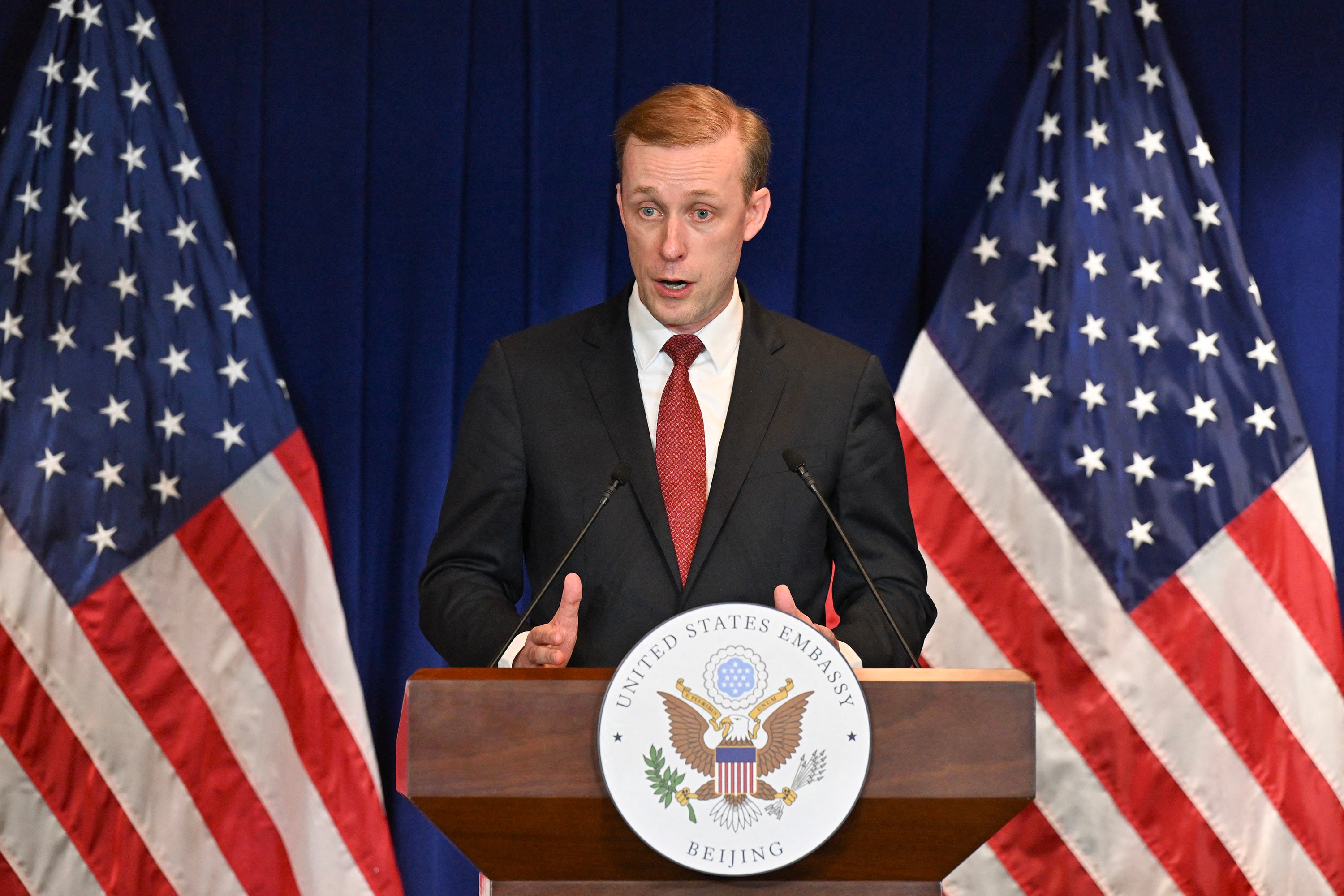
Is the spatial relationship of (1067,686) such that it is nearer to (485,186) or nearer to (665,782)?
(485,186)

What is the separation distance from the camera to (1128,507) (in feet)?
9.99

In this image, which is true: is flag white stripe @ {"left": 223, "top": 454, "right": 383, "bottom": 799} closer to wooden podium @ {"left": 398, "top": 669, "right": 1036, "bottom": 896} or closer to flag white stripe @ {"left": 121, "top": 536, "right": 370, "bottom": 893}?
flag white stripe @ {"left": 121, "top": 536, "right": 370, "bottom": 893}

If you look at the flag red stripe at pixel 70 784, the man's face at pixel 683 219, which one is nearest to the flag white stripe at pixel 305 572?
the flag red stripe at pixel 70 784

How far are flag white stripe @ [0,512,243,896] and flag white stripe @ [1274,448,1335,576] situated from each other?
2.52 meters

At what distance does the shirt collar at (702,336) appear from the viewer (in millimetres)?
1876

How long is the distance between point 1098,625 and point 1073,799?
39 cm

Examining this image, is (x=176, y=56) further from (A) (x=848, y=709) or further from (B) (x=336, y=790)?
(A) (x=848, y=709)

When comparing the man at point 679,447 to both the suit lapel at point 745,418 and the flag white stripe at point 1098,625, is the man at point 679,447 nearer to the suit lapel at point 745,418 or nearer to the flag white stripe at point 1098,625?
the suit lapel at point 745,418

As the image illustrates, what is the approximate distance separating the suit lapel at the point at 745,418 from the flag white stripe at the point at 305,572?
60.2 inches

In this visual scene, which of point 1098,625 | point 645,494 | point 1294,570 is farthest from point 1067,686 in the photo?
point 645,494

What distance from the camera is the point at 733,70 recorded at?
327 centimetres

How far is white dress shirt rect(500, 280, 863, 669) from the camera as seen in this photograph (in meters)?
1.83

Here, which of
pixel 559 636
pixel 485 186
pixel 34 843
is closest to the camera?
pixel 559 636

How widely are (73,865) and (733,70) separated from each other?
2.39 meters
